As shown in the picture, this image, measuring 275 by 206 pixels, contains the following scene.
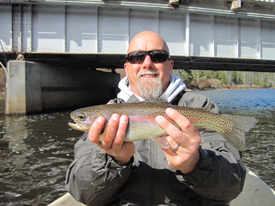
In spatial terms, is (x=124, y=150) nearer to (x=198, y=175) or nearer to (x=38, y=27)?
(x=198, y=175)

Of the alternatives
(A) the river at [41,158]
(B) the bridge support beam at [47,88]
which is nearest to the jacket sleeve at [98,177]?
(A) the river at [41,158]

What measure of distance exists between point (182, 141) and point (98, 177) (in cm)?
102

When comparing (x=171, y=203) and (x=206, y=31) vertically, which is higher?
(x=206, y=31)

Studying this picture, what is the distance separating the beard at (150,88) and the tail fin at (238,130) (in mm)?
1172

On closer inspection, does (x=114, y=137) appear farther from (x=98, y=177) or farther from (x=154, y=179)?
(x=154, y=179)

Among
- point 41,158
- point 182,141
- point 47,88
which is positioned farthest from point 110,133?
point 47,88

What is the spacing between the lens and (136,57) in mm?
3727

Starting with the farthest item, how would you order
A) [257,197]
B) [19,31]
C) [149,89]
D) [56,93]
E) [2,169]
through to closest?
[56,93], [19,31], [2,169], [257,197], [149,89]

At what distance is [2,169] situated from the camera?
6801mm

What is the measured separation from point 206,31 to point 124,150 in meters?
15.8

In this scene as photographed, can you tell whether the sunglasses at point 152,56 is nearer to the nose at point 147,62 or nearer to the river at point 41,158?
the nose at point 147,62

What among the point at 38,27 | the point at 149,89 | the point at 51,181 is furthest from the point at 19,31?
the point at 149,89

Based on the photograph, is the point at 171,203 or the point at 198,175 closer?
the point at 198,175

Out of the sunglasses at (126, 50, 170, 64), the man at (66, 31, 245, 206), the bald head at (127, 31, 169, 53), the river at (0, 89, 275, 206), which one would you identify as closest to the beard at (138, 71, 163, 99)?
the sunglasses at (126, 50, 170, 64)
